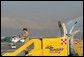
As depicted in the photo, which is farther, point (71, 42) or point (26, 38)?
point (71, 42)

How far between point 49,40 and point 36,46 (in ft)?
1.94

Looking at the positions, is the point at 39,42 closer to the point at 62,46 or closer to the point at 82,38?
the point at 62,46

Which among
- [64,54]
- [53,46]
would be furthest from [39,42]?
[64,54]

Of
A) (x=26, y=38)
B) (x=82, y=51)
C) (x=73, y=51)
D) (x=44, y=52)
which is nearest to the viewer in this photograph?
(x=44, y=52)

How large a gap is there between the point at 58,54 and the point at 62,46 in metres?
0.38

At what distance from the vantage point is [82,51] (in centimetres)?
704

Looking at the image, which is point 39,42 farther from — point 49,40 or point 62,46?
point 62,46

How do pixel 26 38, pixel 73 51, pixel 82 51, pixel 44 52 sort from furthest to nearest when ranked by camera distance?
pixel 73 51 → pixel 26 38 → pixel 82 51 → pixel 44 52

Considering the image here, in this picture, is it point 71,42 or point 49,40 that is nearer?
point 49,40

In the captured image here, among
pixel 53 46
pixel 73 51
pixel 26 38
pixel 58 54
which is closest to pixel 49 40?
pixel 53 46

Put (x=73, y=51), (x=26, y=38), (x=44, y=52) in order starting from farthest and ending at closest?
(x=73, y=51), (x=26, y=38), (x=44, y=52)

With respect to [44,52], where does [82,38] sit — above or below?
above

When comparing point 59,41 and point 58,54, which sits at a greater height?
point 59,41

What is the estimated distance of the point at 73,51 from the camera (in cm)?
838
